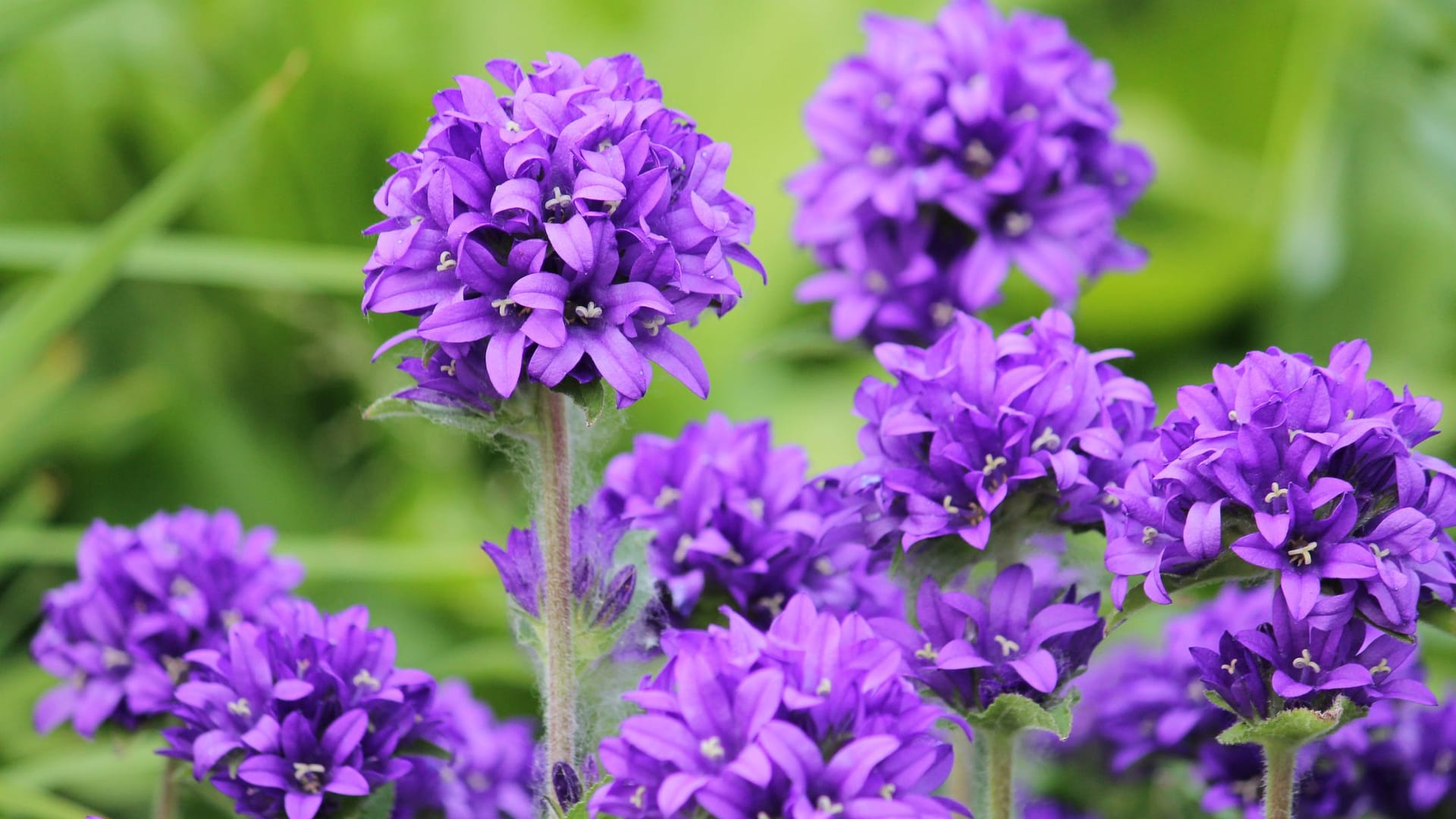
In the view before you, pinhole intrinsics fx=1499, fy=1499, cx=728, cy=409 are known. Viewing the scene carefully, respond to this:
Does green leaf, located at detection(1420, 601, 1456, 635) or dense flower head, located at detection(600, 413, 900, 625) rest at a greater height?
dense flower head, located at detection(600, 413, 900, 625)

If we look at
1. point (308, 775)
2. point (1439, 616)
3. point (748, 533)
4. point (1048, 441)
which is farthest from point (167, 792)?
point (1439, 616)

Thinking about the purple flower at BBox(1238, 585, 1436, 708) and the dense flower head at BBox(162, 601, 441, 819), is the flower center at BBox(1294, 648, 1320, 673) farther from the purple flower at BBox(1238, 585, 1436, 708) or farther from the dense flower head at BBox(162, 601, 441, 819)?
the dense flower head at BBox(162, 601, 441, 819)

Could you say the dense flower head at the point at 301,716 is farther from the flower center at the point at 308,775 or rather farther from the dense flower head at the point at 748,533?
the dense flower head at the point at 748,533

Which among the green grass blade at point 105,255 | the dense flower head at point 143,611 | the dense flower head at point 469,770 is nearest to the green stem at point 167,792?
the dense flower head at point 143,611

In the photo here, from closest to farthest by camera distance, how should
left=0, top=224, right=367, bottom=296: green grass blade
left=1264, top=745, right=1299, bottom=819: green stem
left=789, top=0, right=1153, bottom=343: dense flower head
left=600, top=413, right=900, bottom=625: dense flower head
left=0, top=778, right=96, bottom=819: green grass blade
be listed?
left=1264, top=745, right=1299, bottom=819: green stem < left=600, top=413, right=900, bottom=625: dense flower head < left=0, top=778, right=96, bottom=819: green grass blade < left=789, top=0, right=1153, bottom=343: dense flower head < left=0, top=224, right=367, bottom=296: green grass blade

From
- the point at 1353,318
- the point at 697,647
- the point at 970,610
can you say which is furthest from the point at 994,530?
the point at 1353,318

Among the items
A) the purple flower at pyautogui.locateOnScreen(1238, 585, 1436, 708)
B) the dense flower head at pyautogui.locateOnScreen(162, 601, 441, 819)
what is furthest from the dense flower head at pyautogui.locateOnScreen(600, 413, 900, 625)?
the purple flower at pyautogui.locateOnScreen(1238, 585, 1436, 708)

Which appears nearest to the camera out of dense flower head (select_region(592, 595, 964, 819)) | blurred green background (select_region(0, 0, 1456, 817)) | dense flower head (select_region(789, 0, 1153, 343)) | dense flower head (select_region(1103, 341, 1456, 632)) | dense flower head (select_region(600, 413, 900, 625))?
dense flower head (select_region(592, 595, 964, 819))

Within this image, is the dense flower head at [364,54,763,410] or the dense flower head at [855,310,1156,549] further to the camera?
the dense flower head at [855,310,1156,549]
